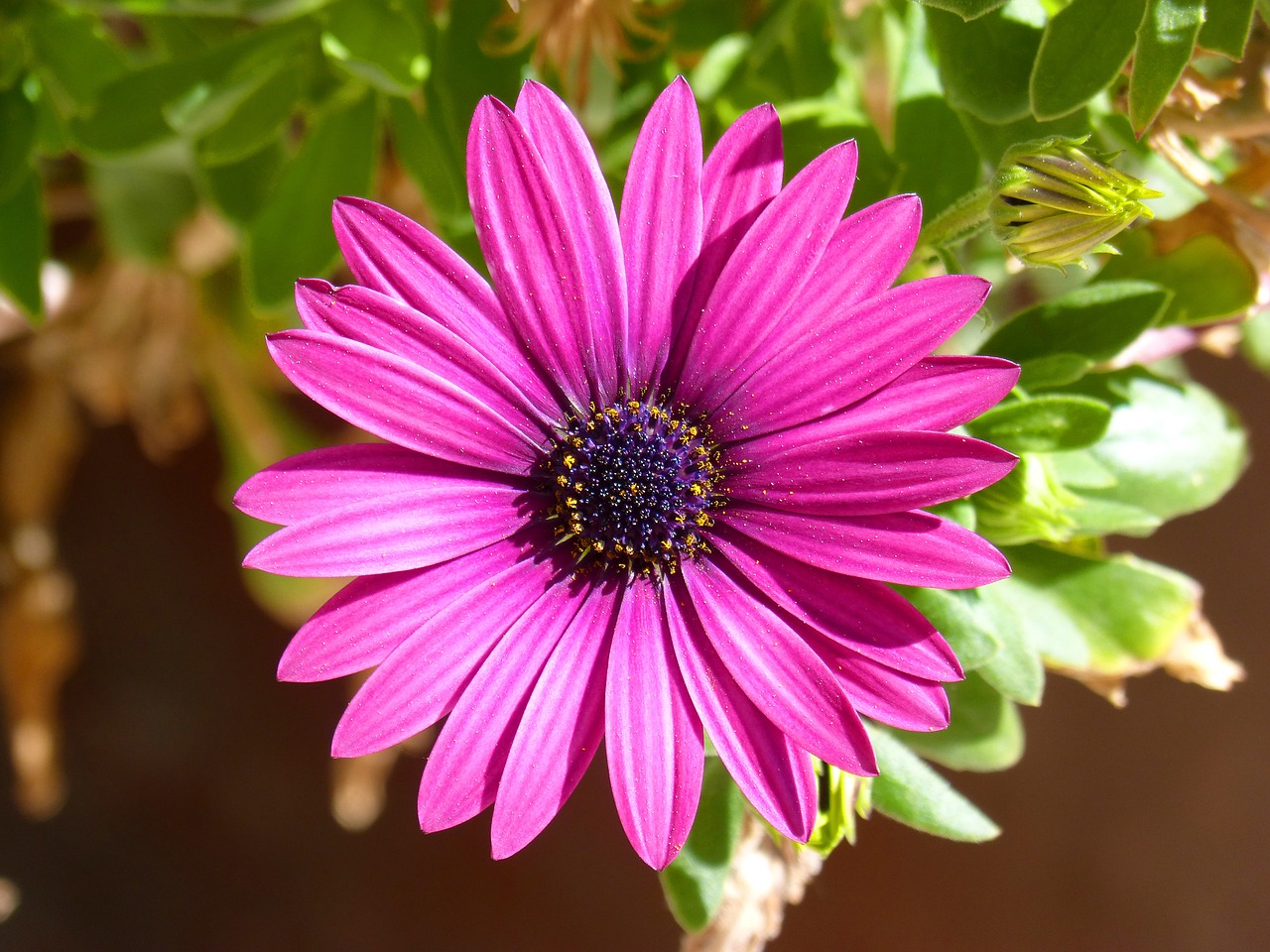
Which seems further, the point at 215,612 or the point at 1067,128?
the point at 215,612

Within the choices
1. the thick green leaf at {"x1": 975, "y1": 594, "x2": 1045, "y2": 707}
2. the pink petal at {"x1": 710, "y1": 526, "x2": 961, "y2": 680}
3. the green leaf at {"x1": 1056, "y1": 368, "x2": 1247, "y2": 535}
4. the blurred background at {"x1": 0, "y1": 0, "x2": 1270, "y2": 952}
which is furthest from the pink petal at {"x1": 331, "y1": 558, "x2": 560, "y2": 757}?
the blurred background at {"x1": 0, "y1": 0, "x2": 1270, "y2": 952}

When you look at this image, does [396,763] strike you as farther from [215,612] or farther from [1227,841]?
[1227,841]

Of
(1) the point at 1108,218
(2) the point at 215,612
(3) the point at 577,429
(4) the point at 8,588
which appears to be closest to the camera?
(1) the point at 1108,218

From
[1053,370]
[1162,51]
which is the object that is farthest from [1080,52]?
[1053,370]

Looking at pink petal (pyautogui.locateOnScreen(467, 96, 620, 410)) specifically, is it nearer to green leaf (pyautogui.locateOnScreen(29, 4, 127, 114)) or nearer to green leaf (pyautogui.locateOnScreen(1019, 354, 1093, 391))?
green leaf (pyautogui.locateOnScreen(1019, 354, 1093, 391))

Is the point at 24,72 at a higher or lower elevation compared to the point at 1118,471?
higher

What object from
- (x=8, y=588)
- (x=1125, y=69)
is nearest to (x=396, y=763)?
(x=8, y=588)

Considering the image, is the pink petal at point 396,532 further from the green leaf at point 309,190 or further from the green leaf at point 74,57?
the green leaf at point 74,57
